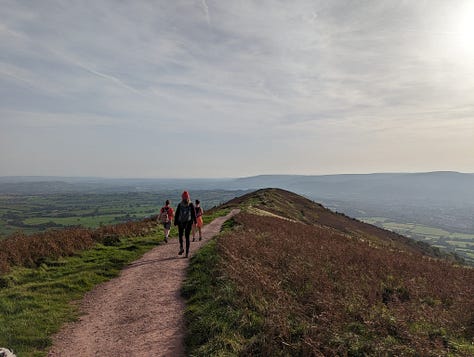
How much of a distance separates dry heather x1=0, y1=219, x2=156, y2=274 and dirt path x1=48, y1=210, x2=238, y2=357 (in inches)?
153

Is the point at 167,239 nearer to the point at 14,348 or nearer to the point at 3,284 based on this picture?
the point at 3,284

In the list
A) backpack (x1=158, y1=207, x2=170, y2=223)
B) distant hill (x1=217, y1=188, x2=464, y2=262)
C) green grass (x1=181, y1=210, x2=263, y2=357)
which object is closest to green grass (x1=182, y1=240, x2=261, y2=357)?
green grass (x1=181, y1=210, x2=263, y2=357)

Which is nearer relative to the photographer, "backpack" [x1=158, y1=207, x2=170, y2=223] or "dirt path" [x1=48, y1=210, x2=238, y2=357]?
"dirt path" [x1=48, y1=210, x2=238, y2=357]

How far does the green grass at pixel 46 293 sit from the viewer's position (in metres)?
6.39

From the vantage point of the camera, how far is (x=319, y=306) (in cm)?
731

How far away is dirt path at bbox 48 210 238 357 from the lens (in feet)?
20.3

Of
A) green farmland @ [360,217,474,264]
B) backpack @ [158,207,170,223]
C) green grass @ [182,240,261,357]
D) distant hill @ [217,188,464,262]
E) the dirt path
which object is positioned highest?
backpack @ [158,207,170,223]

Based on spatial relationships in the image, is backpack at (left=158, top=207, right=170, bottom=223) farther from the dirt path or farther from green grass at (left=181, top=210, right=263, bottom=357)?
green grass at (left=181, top=210, right=263, bottom=357)

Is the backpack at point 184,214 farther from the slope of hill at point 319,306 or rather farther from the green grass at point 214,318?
the green grass at point 214,318

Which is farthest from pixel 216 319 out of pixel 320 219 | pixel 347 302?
pixel 320 219

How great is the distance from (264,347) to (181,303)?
11.7 ft

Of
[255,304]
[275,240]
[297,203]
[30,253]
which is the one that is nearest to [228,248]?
[275,240]

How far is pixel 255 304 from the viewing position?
24.0ft

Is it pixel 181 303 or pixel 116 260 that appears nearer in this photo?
pixel 181 303
